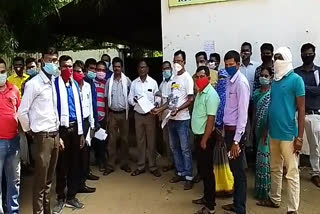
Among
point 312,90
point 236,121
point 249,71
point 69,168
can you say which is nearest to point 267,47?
point 249,71

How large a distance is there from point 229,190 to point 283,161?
0.90m

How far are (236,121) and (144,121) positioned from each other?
95.7 inches

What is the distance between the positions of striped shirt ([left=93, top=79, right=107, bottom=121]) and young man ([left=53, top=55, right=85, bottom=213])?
4.79 ft

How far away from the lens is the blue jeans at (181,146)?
6.69 metres

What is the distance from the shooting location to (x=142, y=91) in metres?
Answer: 7.27

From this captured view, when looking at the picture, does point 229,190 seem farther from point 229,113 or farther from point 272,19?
point 272,19

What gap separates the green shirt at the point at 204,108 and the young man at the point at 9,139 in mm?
2091

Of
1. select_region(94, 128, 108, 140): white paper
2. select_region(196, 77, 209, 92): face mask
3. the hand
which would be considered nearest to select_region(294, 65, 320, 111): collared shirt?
select_region(196, 77, 209, 92): face mask

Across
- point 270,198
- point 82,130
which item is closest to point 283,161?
point 270,198

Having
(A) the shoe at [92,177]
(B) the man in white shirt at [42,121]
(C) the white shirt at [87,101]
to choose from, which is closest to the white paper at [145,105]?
(C) the white shirt at [87,101]

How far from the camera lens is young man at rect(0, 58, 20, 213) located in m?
5.22

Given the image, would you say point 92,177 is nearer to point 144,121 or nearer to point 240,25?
point 144,121

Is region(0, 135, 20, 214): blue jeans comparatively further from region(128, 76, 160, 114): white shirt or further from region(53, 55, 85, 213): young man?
region(128, 76, 160, 114): white shirt

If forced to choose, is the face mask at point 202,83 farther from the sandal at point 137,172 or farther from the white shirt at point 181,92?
the sandal at point 137,172
